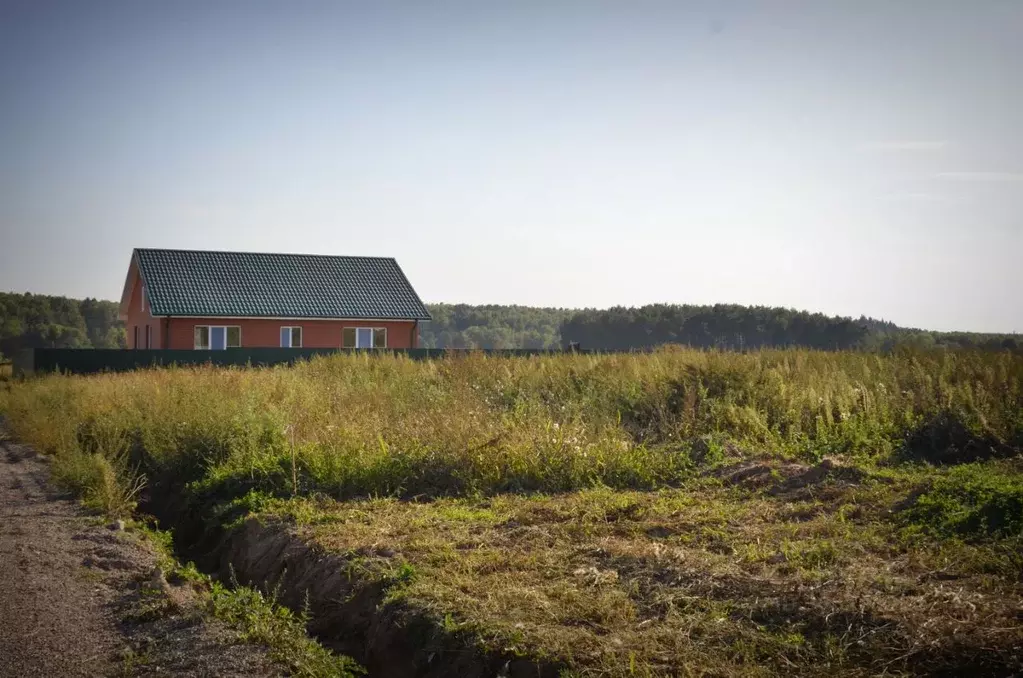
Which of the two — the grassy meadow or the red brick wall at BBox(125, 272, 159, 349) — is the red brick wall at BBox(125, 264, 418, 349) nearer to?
the red brick wall at BBox(125, 272, 159, 349)

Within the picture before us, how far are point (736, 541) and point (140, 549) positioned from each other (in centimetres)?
486

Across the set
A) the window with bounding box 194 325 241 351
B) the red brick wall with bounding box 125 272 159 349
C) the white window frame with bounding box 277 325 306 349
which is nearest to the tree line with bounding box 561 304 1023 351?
the white window frame with bounding box 277 325 306 349

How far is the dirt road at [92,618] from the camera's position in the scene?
4.75 m

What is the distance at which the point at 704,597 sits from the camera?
4965 mm

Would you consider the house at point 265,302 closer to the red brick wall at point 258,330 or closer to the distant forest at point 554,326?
the red brick wall at point 258,330

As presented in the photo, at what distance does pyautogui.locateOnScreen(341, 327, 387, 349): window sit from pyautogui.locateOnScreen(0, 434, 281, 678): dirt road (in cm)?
2921

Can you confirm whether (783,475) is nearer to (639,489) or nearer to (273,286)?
(639,489)

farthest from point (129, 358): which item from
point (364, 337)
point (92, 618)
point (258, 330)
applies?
point (92, 618)

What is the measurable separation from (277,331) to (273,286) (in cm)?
260

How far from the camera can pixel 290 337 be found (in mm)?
36250

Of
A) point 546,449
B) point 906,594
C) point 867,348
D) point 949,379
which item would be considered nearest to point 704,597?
point 906,594

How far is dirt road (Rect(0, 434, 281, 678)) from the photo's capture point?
4754 millimetres

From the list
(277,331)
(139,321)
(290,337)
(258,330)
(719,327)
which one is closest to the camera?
(258,330)

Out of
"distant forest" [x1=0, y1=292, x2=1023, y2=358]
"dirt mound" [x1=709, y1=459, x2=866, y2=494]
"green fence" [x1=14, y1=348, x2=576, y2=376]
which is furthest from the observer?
"distant forest" [x1=0, y1=292, x2=1023, y2=358]
